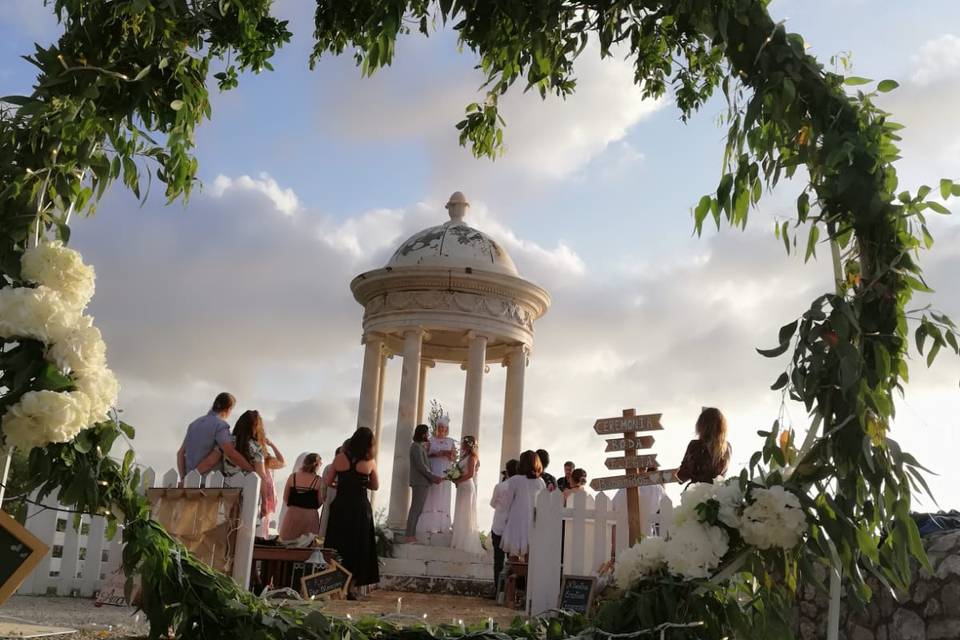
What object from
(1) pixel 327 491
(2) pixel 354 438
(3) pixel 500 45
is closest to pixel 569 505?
(2) pixel 354 438

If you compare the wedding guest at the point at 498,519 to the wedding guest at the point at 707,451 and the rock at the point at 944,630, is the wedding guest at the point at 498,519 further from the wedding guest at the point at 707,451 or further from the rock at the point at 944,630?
the rock at the point at 944,630

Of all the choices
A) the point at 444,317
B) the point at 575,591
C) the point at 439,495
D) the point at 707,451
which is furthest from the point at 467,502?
the point at 707,451

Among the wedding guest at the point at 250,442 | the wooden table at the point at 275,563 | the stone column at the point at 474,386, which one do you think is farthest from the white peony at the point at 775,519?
the stone column at the point at 474,386

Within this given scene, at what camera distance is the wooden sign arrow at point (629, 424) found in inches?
298

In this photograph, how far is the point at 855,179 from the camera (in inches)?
143

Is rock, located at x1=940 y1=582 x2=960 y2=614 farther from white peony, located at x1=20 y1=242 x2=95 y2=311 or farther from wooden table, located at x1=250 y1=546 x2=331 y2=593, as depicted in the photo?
wooden table, located at x1=250 y1=546 x2=331 y2=593

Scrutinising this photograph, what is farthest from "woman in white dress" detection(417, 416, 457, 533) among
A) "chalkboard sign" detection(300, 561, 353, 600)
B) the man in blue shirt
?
the man in blue shirt

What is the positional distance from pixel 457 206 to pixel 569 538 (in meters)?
9.41

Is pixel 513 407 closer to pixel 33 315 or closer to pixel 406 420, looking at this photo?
pixel 406 420

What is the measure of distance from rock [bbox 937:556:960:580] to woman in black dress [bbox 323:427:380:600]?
16.9ft

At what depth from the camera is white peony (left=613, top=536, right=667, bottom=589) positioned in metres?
3.59

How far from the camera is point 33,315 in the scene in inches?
138

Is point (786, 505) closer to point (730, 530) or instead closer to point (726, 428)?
point (730, 530)

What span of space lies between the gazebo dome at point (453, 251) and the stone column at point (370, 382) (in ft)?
4.31
